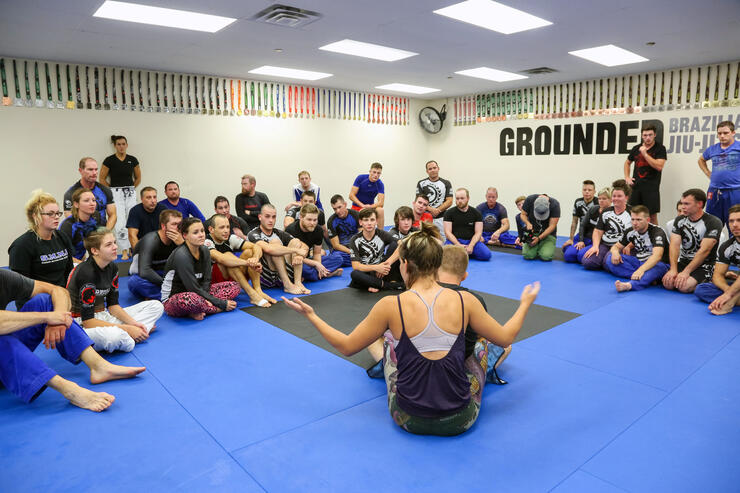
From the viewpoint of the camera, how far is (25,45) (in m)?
6.34

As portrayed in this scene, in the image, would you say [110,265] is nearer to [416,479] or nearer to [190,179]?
[416,479]

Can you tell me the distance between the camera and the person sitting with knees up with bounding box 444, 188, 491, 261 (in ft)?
24.7

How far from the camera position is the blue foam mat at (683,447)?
2168 mm

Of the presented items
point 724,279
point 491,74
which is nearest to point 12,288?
point 724,279

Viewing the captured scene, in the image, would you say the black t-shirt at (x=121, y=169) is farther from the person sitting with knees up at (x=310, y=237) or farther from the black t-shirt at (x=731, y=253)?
the black t-shirt at (x=731, y=253)

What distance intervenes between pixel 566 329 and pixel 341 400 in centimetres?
225

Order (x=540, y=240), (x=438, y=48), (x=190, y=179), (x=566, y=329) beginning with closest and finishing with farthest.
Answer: (x=566, y=329), (x=438, y=48), (x=540, y=240), (x=190, y=179)

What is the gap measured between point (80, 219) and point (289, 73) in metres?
4.89

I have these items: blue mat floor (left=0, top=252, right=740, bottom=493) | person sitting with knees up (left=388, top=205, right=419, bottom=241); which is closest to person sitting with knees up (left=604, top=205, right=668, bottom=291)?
blue mat floor (left=0, top=252, right=740, bottom=493)

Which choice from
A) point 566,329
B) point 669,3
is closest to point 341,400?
point 566,329

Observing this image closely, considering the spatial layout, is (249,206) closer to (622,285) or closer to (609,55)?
(622,285)

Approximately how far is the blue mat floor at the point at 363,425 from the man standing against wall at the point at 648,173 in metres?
4.67

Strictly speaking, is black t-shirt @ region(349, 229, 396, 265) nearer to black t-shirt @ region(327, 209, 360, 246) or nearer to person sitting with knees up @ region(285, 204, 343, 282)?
person sitting with knees up @ region(285, 204, 343, 282)

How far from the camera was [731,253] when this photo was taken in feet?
15.0
